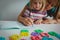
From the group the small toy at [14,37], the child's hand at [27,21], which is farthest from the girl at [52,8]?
the small toy at [14,37]

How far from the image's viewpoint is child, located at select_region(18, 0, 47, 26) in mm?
999

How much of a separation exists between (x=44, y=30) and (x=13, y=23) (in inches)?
8.8

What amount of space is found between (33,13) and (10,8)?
0.55 ft

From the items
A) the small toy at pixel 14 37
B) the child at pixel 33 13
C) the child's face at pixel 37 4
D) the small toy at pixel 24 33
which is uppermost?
the child's face at pixel 37 4

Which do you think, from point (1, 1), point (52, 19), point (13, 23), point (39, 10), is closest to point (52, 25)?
point (52, 19)

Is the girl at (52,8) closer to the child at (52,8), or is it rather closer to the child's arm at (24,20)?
the child at (52,8)

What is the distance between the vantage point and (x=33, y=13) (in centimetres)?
101

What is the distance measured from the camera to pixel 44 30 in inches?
38.9

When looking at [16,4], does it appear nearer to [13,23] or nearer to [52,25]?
[13,23]

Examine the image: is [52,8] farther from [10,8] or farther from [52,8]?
[10,8]

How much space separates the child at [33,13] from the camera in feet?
3.28

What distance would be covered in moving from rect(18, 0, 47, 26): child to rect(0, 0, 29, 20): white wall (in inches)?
1.5

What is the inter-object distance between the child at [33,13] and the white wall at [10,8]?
0.04 metres

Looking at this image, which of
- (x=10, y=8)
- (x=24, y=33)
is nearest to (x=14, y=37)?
(x=24, y=33)
